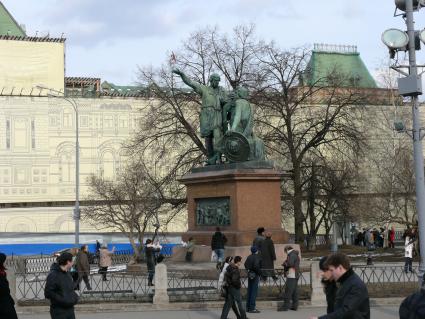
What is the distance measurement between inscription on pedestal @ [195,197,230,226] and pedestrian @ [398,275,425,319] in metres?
16.9

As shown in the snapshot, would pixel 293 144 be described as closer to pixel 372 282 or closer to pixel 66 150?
pixel 372 282

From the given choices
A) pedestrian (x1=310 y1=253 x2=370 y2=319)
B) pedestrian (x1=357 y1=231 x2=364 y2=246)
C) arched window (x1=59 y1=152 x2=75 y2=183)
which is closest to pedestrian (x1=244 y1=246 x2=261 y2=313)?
pedestrian (x1=310 y1=253 x2=370 y2=319)

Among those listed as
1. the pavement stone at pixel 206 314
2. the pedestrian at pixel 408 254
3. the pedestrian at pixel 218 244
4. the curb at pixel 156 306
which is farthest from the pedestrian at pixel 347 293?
the pedestrian at pixel 408 254

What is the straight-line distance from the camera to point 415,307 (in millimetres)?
5402

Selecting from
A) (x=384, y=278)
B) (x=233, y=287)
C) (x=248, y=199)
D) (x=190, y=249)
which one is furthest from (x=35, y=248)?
(x=233, y=287)

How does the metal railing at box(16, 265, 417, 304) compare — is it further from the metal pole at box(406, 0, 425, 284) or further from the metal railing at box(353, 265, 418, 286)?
the metal pole at box(406, 0, 425, 284)

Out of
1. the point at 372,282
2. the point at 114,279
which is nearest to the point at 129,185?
the point at 114,279

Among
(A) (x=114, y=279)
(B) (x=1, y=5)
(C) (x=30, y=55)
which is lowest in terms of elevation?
(A) (x=114, y=279)

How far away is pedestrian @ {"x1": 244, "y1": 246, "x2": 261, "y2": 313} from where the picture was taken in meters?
15.7

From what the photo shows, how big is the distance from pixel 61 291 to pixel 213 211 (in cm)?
1368

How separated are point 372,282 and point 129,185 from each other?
34149 mm

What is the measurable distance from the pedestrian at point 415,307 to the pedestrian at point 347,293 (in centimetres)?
118

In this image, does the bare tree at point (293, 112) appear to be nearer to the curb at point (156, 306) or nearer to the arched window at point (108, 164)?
the curb at point (156, 306)

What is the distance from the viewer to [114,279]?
23.5 m
